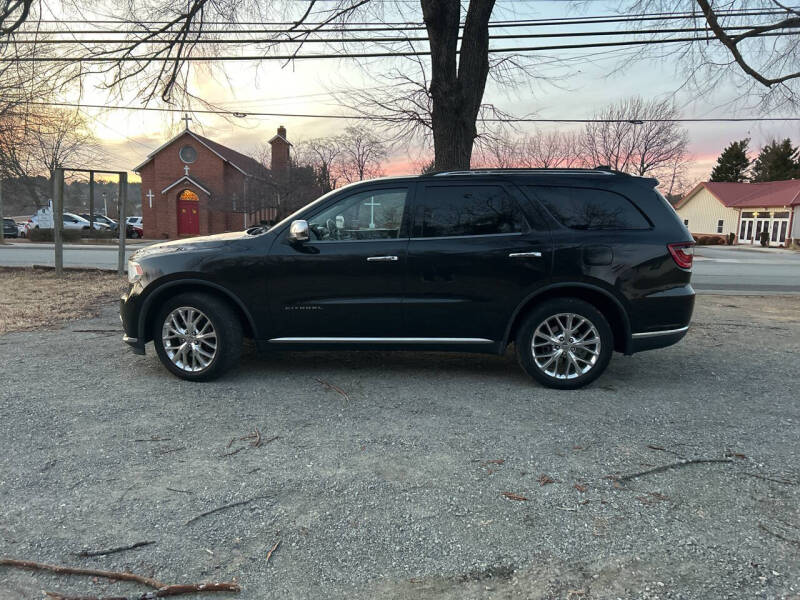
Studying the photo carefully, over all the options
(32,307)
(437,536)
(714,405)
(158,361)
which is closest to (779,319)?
(714,405)

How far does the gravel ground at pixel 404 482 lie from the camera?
229 centimetres

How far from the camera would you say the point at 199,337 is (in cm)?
478

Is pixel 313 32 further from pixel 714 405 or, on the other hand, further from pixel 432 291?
pixel 714 405

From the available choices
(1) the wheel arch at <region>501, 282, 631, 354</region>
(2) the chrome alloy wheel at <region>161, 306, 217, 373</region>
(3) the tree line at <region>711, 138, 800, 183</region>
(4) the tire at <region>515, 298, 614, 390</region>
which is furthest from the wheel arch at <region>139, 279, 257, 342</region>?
(3) the tree line at <region>711, 138, 800, 183</region>

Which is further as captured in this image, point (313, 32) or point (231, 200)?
point (231, 200)

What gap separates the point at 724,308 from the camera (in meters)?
9.68

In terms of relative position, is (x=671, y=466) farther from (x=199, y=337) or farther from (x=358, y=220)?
(x=199, y=337)

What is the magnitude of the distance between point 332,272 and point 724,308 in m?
8.25

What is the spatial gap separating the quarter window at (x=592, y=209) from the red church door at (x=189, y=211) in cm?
3648

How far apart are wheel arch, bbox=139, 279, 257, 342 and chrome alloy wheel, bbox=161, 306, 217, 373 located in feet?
0.62

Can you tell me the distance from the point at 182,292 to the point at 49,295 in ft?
20.7

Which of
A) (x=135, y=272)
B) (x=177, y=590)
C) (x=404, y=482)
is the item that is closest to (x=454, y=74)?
(x=135, y=272)

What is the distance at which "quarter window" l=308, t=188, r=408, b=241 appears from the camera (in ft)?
15.8

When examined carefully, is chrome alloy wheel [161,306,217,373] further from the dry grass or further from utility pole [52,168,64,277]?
utility pole [52,168,64,277]
